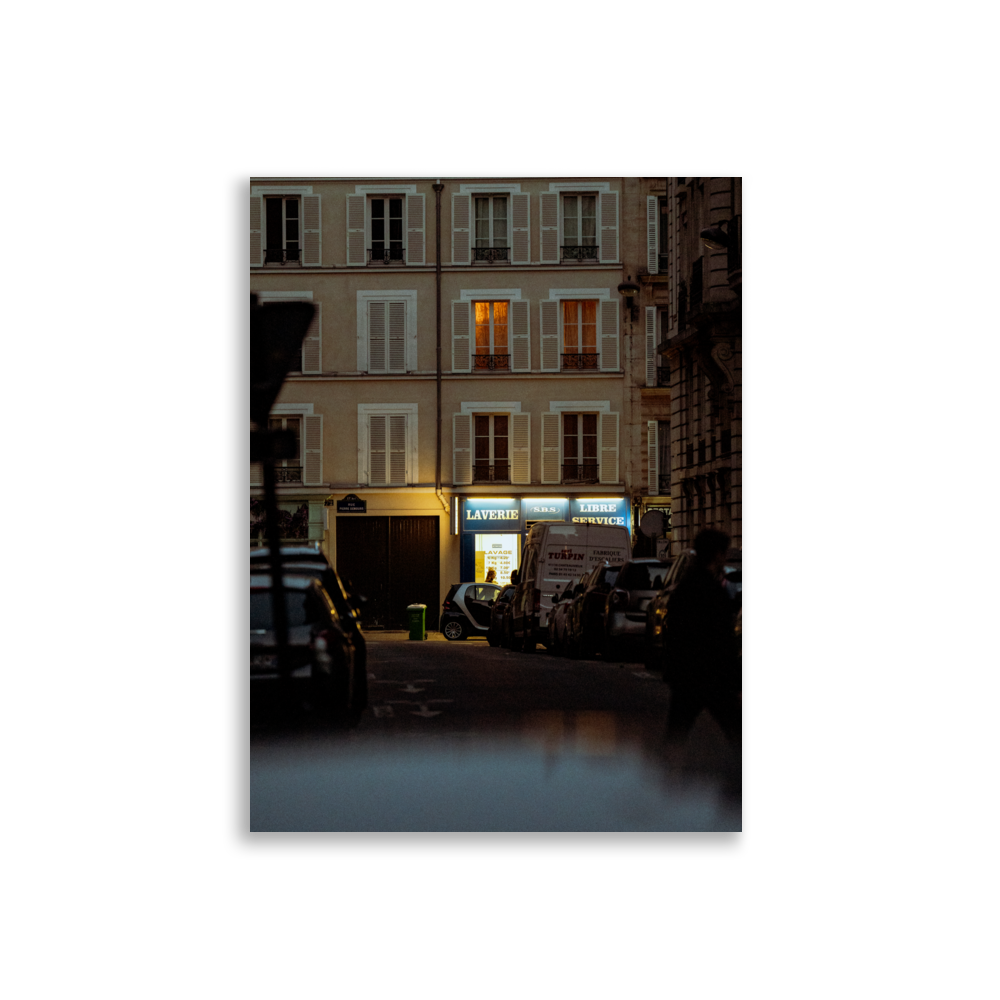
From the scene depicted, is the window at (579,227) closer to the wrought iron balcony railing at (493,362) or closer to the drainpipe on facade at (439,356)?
the wrought iron balcony railing at (493,362)

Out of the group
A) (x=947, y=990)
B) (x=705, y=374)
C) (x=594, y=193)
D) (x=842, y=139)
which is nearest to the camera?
(x=947, y=990)

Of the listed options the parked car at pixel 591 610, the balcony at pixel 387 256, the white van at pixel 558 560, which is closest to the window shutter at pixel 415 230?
the balcony at pixel 387 256

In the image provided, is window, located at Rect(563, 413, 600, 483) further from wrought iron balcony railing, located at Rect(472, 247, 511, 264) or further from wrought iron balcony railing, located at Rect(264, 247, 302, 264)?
wrought iron balcony railing, located at Rect(264, 247, 302, 264)

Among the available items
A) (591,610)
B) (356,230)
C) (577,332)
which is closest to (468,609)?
(591,610)

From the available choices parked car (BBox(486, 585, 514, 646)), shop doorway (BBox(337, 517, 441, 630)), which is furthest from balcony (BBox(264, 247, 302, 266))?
parked car (BBox(486, 585, 514, 646))

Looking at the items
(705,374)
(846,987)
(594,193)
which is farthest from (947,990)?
(594,193)

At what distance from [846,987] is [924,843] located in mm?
615

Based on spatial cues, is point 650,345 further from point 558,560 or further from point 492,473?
point 558,560

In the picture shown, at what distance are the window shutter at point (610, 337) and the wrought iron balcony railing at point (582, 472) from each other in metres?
2.53

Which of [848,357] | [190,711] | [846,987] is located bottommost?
[846,987]

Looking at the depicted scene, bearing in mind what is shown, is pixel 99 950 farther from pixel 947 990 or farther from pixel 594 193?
pixel 594 193

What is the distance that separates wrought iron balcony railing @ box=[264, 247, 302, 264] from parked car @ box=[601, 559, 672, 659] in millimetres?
18656

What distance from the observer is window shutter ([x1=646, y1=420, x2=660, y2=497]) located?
34219 mm

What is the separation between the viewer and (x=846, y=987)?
4.93 metres
